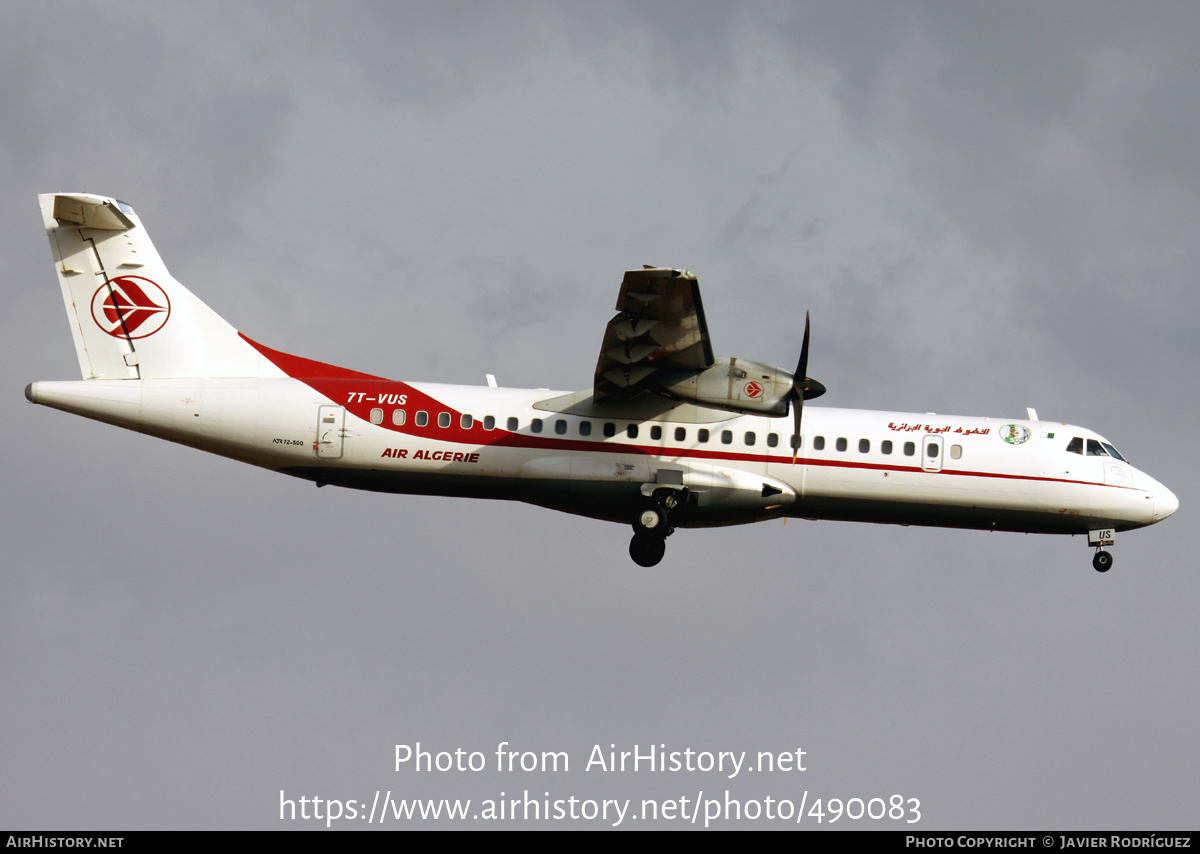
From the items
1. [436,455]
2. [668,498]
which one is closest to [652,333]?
[668,498]

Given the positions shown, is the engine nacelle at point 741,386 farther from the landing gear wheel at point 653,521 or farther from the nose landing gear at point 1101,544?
the nose landing gear at point 1101,544

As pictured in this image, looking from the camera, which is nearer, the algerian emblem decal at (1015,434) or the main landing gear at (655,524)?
the main landing gear at (655,524)

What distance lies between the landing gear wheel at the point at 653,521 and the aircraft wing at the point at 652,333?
222 cm

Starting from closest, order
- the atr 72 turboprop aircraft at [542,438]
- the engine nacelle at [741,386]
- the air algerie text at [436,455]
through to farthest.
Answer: the engine nacelle at [741,386], the atr 72 turboprop aircraft at [542,438], the air algerie text at [436,455]

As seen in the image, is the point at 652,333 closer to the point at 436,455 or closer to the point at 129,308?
the point at 436,455

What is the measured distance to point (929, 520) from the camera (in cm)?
2503

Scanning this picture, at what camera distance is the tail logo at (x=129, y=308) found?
25047mm

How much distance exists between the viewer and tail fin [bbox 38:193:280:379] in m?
24.9

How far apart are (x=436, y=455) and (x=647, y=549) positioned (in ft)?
14.3

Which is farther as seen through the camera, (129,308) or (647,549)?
(129,308)

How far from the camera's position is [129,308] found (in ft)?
82.6

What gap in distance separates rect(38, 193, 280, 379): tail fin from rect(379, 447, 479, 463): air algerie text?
300cm

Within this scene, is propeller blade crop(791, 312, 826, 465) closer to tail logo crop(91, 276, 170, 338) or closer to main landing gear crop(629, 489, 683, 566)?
main landing gear crop(629, 489, 683, 566)

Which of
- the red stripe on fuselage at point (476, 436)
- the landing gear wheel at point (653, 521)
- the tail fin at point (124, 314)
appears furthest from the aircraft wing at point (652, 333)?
the tail fin at point (124, 314)
